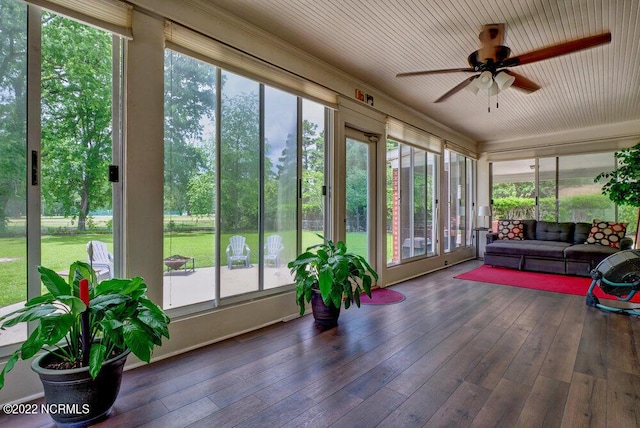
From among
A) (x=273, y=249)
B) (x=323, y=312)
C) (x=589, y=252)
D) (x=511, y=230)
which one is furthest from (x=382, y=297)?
(x=511, y=230)

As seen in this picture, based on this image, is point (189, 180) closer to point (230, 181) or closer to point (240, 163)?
point (230, 181)

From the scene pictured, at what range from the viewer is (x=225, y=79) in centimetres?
270

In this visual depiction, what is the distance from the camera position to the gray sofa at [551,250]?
504cm

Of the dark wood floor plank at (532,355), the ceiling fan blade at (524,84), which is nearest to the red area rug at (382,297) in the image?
the dark wood floor plank at (532,355)

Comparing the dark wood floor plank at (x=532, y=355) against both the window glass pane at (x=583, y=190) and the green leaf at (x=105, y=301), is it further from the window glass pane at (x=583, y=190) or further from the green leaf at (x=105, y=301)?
the window glass pane at (x=583, y=190)

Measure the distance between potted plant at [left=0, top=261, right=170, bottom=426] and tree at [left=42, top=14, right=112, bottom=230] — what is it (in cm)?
62

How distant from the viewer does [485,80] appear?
9.43 feet

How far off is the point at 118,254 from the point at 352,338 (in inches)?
74.6

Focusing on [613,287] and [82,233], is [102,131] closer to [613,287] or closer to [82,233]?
[82,233]

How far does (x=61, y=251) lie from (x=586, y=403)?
3251mm

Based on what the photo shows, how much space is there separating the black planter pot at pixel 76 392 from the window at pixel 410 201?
148 inches

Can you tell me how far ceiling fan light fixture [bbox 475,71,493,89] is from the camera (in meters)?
2.86

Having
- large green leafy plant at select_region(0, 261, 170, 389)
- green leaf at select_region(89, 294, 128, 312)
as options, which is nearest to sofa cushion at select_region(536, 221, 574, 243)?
large green leafy plant at select_region(0, 261, 170, 389)

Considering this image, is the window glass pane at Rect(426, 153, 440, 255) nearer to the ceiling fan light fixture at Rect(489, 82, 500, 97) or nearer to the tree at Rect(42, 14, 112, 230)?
the ceiling fan light fixture at Rect(489, 82, 500, 97)
